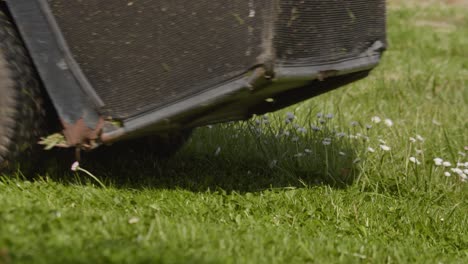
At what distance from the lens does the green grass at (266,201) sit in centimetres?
284

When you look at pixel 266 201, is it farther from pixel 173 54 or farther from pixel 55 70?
pixel 55 70

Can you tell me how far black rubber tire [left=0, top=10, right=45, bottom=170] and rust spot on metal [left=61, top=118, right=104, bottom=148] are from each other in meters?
0.17

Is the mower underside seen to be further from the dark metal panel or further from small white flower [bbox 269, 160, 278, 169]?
small white flower [bbox 269, 160, 278, 169]

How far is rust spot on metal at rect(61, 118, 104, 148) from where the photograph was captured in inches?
131

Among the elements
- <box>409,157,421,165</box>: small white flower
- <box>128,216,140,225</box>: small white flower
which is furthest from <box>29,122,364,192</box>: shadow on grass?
<box>128,216,140,225</box>: small white flower

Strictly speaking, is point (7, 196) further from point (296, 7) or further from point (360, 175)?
point (360, 175)

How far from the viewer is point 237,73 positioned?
3090 mm

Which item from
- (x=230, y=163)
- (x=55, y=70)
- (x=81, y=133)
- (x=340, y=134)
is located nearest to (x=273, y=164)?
(x=230, y=163)

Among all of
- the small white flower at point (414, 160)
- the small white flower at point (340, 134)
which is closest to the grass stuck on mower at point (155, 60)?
the small white flower at point (414, 160)

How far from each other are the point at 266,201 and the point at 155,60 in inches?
43.3

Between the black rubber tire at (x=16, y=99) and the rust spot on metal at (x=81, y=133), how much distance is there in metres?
0.17

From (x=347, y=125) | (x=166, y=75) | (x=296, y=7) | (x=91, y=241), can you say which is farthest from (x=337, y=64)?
(x=347, y=125)

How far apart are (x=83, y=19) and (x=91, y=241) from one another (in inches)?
39.8

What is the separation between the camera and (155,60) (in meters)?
3.21
